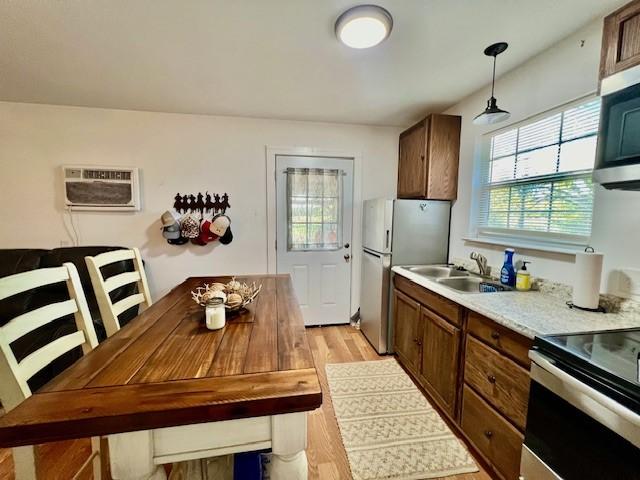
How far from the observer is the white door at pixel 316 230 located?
310 centimetres

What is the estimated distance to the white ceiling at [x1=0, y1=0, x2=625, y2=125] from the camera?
56.1 inches

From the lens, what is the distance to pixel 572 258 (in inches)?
63.5

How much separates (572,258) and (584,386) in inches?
40.7

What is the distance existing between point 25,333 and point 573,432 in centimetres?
195

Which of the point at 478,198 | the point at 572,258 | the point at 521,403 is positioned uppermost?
the point at 478,198

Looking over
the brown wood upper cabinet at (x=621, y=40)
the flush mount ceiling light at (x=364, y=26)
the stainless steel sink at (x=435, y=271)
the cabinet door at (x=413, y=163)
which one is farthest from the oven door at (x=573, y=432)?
the cabinet door at (x=413, y=163)

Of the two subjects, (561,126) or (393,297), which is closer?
(561,126)

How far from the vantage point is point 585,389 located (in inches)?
34.7

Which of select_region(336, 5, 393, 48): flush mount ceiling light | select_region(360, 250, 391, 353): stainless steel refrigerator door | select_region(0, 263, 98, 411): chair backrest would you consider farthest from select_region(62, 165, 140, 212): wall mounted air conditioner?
select_region(360, 250, 391, 353): stainless steel refrigerator door

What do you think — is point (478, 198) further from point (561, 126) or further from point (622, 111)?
point (622, 111)

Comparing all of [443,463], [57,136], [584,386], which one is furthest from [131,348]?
[57,136]

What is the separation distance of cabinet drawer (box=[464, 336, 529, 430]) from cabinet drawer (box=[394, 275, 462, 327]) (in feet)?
0.54

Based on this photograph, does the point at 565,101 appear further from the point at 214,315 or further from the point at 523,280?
the point at 214,315

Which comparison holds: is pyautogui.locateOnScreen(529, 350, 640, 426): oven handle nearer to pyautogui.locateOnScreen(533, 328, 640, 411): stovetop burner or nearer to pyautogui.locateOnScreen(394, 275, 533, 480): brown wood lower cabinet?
pyautogui.locateOnScreen(533, 328, 640, 411): stovetop burner
